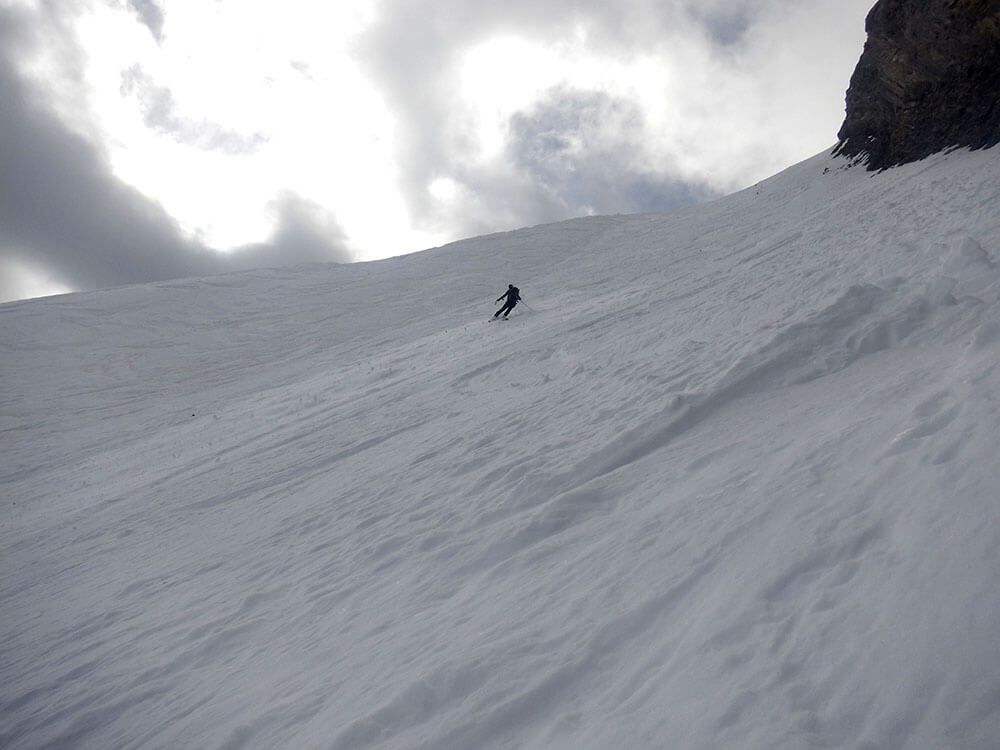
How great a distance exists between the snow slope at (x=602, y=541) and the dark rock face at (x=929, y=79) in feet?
12.2

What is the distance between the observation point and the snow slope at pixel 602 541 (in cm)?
328

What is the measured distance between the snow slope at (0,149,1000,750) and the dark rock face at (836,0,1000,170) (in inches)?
147

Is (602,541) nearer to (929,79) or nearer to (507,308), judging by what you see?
(507,308)

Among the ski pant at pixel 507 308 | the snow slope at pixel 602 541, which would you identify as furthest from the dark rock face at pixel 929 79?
the ski pant at pixel 507 308

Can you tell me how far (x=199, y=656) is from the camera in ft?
20.2

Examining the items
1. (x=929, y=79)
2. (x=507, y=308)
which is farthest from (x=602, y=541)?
(x=929, y=79)

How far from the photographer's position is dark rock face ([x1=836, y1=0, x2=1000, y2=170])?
17.3 meters

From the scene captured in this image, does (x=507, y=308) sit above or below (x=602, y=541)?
above

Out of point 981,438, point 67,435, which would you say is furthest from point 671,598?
point 67,435

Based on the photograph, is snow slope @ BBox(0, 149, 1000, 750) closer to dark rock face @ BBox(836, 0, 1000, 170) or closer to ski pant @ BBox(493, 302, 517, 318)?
dark rock face @ BBox(836, 0, 1000, 170)

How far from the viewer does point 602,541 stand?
17.7 ft

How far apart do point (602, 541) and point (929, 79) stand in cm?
2296

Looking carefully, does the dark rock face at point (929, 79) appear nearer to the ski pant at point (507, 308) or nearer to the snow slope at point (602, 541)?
the snow slope at point (602, 541)

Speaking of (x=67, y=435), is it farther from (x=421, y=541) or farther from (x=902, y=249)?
(x=902, y=249)
